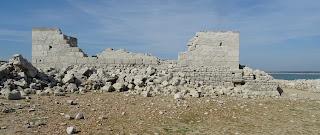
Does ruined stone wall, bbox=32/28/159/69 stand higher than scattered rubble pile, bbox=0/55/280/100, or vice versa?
ruined stone wall, bbox=32/28/159/69

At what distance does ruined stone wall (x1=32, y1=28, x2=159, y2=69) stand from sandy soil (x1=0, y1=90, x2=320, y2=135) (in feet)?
20.7

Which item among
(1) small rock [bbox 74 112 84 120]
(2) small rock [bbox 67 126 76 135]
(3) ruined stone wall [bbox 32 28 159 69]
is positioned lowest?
(2) small rock [bbox 67 126 76 135]

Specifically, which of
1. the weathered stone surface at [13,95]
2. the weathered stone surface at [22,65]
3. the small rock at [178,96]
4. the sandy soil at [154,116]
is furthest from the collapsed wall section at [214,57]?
the weathered stone surface at [13,95]

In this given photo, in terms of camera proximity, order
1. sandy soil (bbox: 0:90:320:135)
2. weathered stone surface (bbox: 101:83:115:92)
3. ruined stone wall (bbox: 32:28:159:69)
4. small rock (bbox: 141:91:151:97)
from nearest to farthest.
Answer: sandy soil (bbox: 0:90:320:135)
small rock (bbox: 141:91:151:97)
weathered stone surface (bbox: 101:83:115:92)
ruined stone wall (bbox: 32:28:159:69)

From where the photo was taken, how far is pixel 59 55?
70.4 feet

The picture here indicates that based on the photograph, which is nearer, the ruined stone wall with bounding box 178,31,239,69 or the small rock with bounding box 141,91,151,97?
the small rock with bounding box 141,91,151,97

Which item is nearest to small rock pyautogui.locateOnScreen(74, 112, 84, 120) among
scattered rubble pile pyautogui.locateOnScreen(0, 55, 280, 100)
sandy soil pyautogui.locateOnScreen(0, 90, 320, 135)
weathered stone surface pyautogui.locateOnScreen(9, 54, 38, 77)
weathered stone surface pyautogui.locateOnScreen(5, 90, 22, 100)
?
sandy soil pyautogui.locateOnScreen(0, 90, 320, 135)

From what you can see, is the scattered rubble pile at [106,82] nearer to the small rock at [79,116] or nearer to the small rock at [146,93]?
the small rock at [146,93]

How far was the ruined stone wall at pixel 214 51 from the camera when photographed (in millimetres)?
20203

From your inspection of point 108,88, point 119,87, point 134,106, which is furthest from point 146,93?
point 134,106

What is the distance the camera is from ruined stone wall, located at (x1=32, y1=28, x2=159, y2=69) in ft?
69.9

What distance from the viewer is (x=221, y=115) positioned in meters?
12.3

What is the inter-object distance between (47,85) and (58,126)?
6.33 meters

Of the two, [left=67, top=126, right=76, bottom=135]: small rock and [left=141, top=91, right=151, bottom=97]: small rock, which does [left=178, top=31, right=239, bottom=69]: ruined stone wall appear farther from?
[left=67, top=126, right=76, bottom=135]: small rock
